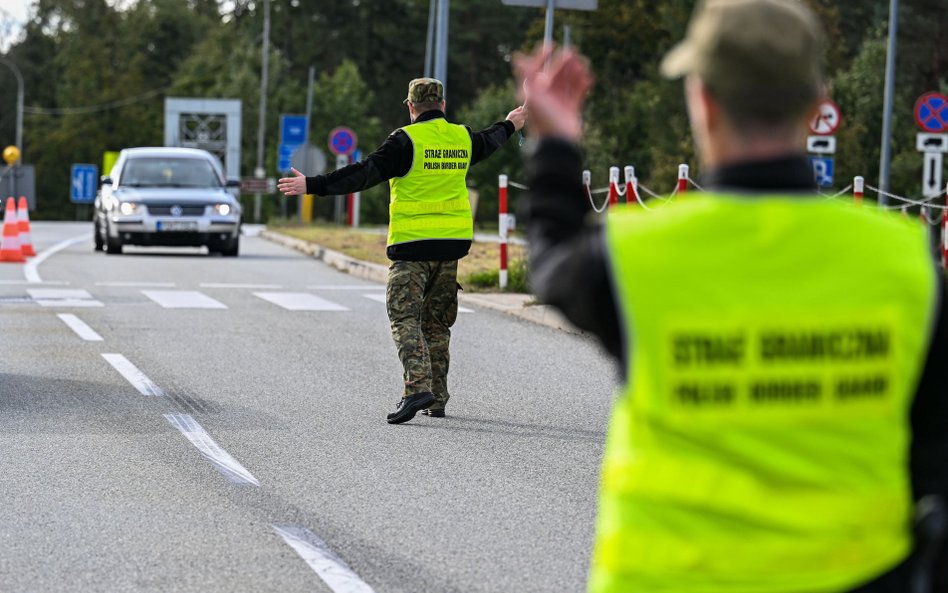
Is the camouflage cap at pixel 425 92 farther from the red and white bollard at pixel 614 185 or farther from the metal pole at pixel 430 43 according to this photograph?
the metal pole at pixel 430 43

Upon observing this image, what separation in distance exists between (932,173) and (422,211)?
17.6 m

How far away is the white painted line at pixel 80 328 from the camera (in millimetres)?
14048

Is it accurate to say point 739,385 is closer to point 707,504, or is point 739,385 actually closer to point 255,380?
point 707,504

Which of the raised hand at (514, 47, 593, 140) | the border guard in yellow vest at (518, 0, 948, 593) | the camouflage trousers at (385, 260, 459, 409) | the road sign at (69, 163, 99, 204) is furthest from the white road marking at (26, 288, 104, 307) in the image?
the road sign at (69, 163, 99, 204)

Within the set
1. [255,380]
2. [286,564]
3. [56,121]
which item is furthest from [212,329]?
[56,121]

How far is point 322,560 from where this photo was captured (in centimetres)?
600

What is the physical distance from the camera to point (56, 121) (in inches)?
3912

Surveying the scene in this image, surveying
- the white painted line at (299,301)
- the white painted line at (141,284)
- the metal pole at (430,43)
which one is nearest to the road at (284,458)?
the white painted line at (299,301)

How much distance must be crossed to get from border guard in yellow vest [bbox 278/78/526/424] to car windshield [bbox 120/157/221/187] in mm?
19146

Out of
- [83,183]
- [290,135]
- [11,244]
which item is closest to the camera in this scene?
[11,244]

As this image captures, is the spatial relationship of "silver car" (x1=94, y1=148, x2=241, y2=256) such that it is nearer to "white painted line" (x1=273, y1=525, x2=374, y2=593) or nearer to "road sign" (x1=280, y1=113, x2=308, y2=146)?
"white painted line" (x1=273, y1=525, x2=374, y2=593)

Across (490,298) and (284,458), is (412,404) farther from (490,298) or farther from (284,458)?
(490,298)

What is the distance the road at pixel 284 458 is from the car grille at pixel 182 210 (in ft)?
37.1

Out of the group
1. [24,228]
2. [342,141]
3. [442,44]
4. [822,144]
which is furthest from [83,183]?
[822,144]
